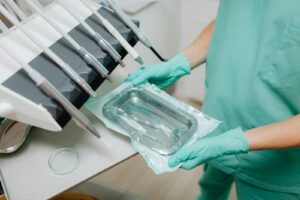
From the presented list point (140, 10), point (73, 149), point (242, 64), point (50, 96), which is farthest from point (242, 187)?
point (140, 10)

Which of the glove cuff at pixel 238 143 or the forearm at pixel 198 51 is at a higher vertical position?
the forearm at pixel 198 51

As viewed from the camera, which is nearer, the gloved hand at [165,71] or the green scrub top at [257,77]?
the green scrub top at [257,77]

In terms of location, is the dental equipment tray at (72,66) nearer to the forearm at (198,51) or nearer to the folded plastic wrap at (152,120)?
the folded plastic wrap at (152,120)

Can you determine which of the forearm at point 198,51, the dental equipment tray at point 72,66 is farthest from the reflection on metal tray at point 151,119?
the forearm at point 198,51

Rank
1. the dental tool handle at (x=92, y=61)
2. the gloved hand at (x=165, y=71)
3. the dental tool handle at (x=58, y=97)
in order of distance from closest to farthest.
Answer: the dental tool handle at (x=58, y=97) → the dental tool handle at (x=92, y=61) → the gloved hand at (x=165, y=71)

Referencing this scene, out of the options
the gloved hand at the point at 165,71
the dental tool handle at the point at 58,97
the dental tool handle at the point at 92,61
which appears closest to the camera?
the dental tool handle at the point at 58,97

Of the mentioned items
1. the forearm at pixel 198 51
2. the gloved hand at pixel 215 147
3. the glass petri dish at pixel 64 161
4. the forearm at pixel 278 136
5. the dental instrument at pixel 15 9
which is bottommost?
the forearm at pixel 278 136

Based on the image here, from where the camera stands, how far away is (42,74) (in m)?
0.64

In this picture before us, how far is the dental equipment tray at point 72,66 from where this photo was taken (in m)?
0.60

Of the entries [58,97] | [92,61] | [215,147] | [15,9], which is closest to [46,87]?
[58,97]

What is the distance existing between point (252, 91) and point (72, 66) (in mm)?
444

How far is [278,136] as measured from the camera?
67 centimetres

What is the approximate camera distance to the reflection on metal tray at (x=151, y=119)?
0.72 m

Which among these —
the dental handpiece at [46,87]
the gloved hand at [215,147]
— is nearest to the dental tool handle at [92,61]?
the dental handpiece at [46,87]
